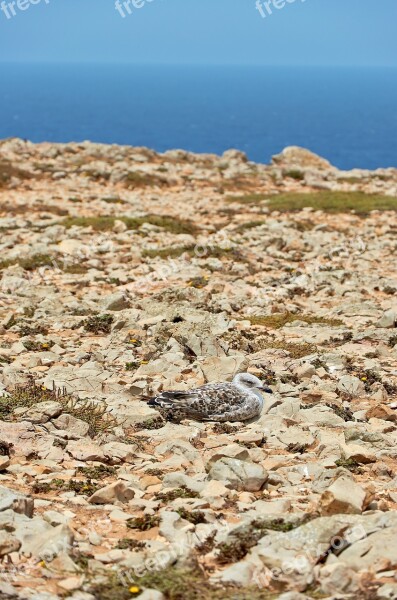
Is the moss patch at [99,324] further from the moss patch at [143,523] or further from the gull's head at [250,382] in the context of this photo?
the moss patch at [143,523]

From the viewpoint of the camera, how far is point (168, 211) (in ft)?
89.4

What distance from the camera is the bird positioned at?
389 inches

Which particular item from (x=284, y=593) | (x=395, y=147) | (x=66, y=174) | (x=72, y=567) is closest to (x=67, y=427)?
(x=72, y=567)

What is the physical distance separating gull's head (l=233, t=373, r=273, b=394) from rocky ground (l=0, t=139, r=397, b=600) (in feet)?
0.91

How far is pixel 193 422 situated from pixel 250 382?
1.19 metres

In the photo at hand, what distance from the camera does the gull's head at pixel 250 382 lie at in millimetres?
10711

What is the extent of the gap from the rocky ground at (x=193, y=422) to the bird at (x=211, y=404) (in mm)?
138

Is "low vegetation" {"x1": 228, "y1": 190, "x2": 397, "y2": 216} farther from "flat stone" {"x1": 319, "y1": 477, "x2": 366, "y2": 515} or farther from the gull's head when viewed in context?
"flat stone" {"x1": 319, "y1": 477, "x2": 366, "y2": 515}

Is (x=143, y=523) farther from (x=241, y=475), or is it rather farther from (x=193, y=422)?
(x=193, y=422)

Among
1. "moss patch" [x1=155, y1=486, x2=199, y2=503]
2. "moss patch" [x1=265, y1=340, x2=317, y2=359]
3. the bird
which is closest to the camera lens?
"moss patch" [x1=155, y1=486, x2=199, y2=503]

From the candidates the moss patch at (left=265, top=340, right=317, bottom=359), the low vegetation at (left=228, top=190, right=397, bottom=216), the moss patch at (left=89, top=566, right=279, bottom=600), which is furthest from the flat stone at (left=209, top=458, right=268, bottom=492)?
the low vegetation at (left=228, top=190, right=397, bottom=216)

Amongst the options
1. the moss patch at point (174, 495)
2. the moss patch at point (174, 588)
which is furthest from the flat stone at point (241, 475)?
the moss patch at point (174, 588)

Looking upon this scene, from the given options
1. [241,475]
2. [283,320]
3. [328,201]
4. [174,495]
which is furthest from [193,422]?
[328,201]

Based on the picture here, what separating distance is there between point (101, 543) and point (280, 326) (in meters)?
8.48
